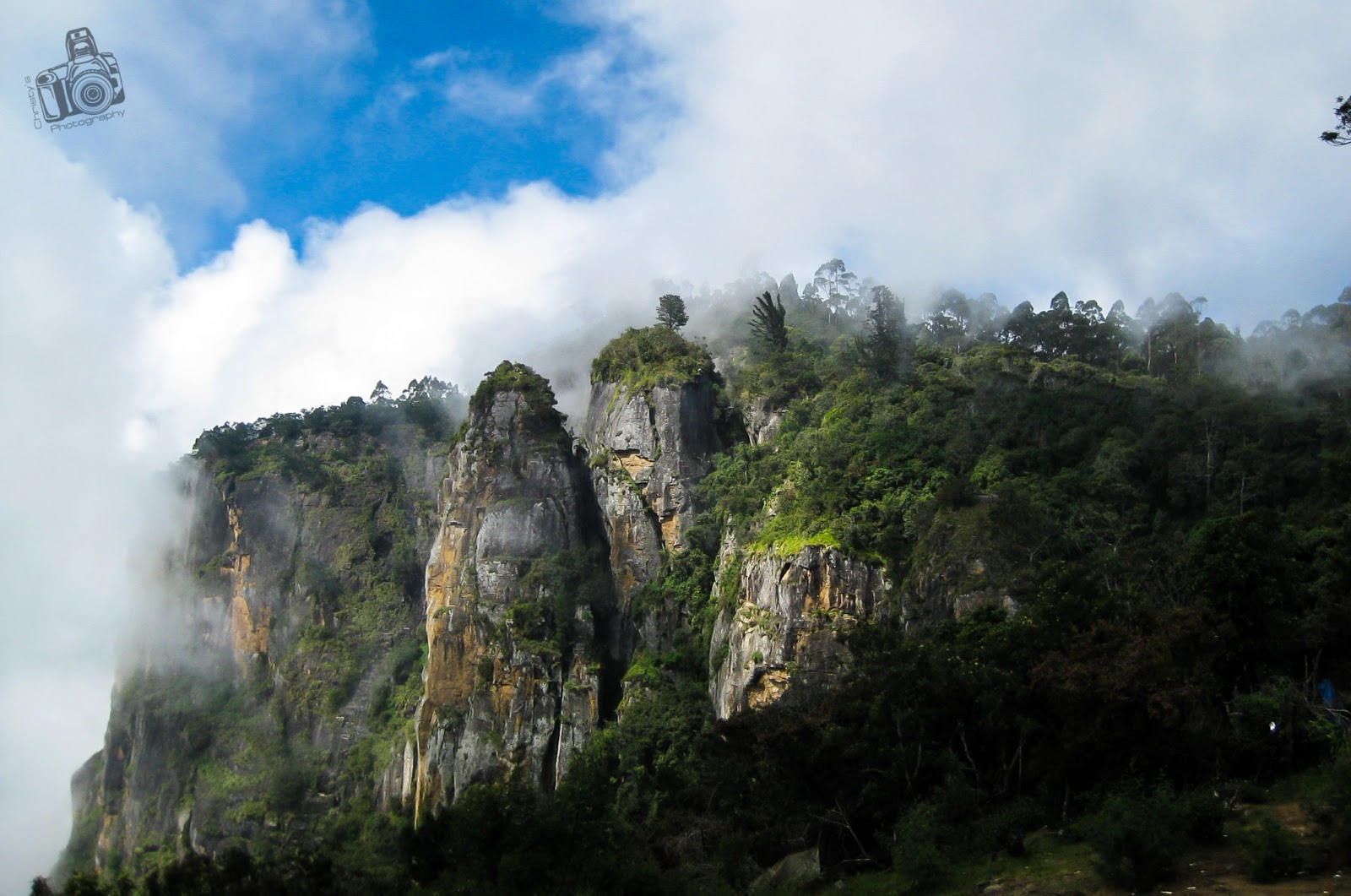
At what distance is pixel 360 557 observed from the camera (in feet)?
257

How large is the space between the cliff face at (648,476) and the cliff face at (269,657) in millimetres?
17667

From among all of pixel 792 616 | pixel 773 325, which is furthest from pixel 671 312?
pixel 792 616

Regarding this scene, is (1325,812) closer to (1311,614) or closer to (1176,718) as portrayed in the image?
(1176,718)

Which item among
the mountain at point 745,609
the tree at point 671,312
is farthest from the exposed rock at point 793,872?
the tree at point 671,312

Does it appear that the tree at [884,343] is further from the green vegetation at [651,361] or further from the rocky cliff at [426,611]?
the green vegetation at [651,361]

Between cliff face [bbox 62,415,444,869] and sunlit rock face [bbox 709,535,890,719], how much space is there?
26624 mm

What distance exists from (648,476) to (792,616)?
17.9 meters

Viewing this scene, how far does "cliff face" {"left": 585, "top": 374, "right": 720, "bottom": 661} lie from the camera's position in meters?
56.8

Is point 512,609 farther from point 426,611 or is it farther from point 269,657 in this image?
point 269,657

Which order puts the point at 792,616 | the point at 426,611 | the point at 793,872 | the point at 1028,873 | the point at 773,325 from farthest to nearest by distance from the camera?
the point at 426,611, the point at 773,325, the point at 792,616, the point at 793,872, the point at 1028,873

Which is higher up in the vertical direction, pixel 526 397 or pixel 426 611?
pixel 526 397

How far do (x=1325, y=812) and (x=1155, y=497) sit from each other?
2613cm

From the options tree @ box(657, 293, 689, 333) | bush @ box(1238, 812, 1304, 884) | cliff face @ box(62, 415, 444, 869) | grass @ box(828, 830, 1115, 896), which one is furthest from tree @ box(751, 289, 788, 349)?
bush @ box(1238, 812, 1304, 884)

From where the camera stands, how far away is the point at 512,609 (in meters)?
54.9
